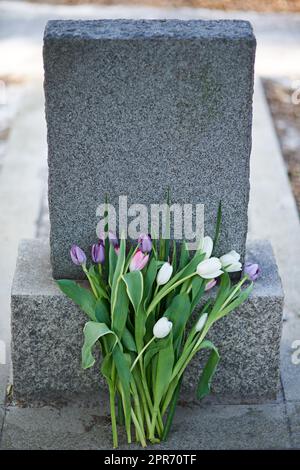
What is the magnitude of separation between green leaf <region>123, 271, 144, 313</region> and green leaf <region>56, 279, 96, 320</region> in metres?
0.18

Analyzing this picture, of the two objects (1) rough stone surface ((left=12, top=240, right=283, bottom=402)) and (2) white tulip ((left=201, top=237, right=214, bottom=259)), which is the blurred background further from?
(2) white tulip ((left=201, top=237, right=214, bottom=259))

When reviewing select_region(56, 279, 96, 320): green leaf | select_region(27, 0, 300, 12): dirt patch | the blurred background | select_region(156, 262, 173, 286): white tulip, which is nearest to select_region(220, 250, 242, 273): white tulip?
select_region(156, 262, 173, 286): white tulip

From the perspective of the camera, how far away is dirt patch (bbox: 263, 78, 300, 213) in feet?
17.7

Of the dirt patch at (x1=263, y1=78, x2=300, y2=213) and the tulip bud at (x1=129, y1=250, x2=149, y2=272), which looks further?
the dirt patch at (x1=263, y1=78, x2=300, y2=213)

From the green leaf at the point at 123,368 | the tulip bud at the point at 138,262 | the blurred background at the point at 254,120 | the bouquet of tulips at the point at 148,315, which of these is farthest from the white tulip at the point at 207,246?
the blurred background at the point at 254,120

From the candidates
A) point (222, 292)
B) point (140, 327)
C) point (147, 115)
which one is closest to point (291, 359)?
point (222, 292)

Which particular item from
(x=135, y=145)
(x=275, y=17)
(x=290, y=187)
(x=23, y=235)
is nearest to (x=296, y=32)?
(x=275, y=17)

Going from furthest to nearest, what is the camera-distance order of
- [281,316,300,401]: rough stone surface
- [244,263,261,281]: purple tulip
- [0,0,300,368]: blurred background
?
[0,0,300,368]: blurred background, [281,316,300,401]: rough stone surface, [244,263,261,281]: purple tulip

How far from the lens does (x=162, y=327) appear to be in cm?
304

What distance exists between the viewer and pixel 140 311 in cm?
309

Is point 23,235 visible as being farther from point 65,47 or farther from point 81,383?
point 65,47

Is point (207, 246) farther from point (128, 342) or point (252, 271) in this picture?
point (128, 342)

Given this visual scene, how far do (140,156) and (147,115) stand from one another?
0.47ft

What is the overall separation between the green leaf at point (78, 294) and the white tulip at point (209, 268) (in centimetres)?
36
